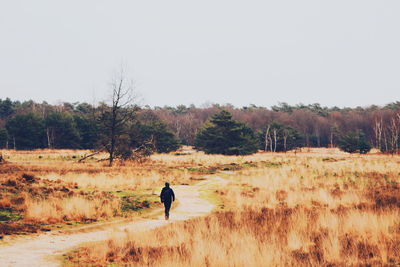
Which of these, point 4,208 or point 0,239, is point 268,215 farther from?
point 4,208

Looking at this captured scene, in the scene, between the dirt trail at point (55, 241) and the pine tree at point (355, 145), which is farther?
the pine tree at point (355, 145)

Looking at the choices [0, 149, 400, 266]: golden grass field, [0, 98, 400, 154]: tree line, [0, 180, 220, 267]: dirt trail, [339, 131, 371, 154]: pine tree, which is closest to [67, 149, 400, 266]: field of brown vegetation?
[0, 149, 400, 266]: golden grass field

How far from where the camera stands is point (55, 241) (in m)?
10.4

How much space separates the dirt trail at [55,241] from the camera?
8.33m

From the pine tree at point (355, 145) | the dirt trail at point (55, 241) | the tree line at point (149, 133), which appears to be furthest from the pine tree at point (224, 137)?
the dirt trail at point (55, 241)

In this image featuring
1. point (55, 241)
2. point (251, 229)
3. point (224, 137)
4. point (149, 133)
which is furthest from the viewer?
point (149, 133)

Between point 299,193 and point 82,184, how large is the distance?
40.8 ft

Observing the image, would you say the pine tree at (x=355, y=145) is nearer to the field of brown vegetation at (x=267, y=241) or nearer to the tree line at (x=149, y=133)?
the tree line at (x=149, y=133)

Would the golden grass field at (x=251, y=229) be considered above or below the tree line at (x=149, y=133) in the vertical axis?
below

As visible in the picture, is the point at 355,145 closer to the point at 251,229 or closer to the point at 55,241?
the point at 251,229

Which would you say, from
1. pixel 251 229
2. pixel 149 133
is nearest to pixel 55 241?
pixel 251 229

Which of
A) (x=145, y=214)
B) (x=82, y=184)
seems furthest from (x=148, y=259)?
(x=82, y=184)

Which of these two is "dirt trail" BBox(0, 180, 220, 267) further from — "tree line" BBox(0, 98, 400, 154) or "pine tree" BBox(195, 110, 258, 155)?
"pine tree" BBox(195, 110, 258, 155)

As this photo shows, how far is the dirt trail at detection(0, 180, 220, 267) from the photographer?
8328 millimetres
